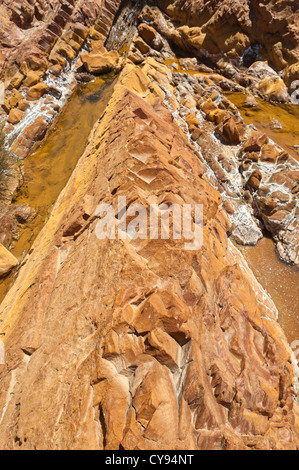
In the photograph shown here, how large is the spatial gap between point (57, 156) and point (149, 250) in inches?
289

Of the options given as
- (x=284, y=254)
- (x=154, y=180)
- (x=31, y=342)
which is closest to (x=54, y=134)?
(x=154, y=180)

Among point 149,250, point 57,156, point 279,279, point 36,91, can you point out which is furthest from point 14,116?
point 279,279

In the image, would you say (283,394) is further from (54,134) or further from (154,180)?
(54,134)

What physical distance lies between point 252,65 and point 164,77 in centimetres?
518

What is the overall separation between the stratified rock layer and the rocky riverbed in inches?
0.9

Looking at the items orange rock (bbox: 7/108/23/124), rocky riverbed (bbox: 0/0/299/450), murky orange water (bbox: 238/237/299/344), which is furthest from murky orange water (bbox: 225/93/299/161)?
orange rock (bbox: 7/108/23/124)

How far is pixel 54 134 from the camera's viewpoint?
33.9 feet

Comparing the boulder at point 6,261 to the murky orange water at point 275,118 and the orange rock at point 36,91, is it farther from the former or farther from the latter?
the murky orange water at point 275,118

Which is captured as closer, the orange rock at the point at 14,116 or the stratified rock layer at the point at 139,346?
the stratified rock layer at the point at 139,346

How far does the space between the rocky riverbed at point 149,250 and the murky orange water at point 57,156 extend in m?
0.06

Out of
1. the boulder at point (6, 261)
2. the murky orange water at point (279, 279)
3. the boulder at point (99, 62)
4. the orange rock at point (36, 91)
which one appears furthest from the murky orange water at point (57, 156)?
the murky orange water at point (279, 279)

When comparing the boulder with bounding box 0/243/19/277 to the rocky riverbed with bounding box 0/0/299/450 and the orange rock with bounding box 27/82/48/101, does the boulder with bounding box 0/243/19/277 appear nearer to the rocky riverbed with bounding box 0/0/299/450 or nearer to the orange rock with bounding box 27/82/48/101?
the rocky riverbed with bounding box 0/0/299/450

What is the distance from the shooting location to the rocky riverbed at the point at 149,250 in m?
3.05

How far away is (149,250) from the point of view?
13.1 feet
